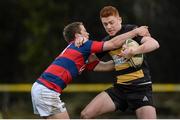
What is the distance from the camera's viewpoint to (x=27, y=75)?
19969 mm

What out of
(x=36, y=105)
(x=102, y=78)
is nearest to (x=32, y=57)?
(x=102, y=78)

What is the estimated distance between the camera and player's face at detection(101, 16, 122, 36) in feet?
27.3

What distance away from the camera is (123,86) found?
28.2 feet

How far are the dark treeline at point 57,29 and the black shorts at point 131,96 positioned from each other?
372 inches

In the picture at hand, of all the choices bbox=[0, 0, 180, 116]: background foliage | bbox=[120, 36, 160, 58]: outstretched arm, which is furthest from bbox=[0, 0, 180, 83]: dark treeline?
bbox=[120, 36, 160, 58]: outstretched arm

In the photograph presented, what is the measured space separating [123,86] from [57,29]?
1117cm

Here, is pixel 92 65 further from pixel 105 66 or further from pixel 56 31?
pixel 56 31

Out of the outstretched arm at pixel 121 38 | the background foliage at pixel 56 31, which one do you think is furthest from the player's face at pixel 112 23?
the background foliage at pixel 56 31

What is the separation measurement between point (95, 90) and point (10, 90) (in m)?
2.38

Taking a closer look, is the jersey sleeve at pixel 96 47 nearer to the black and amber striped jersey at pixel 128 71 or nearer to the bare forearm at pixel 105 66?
the black and amber striped jersey at pixel 128 71

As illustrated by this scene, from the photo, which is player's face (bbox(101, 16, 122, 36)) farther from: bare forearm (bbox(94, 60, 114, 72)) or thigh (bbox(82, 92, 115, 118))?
thigh (bbox(82, 92, 115, 118))

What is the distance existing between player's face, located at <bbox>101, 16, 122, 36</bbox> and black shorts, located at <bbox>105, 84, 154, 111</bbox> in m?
0.73

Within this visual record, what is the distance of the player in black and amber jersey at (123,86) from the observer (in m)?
8.36

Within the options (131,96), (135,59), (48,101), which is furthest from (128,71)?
(48,101)
